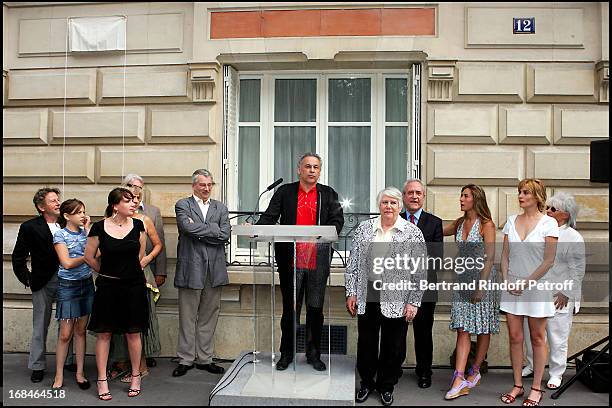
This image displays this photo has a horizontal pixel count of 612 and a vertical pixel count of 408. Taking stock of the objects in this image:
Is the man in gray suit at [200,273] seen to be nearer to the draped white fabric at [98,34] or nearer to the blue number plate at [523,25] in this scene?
the draped white fabric at [98,34]

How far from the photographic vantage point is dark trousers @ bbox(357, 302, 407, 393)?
190 inches

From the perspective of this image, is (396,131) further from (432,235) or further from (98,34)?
(98,34)

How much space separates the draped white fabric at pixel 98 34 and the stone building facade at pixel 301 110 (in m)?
0.08

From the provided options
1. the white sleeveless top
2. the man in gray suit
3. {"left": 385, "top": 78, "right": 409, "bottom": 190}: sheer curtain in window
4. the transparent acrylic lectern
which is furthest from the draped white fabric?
the white sleeveless top

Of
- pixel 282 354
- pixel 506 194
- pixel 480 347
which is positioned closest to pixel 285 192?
pixel 282 354

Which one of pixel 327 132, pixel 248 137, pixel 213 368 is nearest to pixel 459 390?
pixel 213 368

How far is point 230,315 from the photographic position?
20.9 ft

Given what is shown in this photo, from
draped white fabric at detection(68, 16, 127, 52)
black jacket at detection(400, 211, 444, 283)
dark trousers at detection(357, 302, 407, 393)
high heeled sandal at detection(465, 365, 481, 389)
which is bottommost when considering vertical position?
high heeled sandal at detection(465, 365, 481, 389)

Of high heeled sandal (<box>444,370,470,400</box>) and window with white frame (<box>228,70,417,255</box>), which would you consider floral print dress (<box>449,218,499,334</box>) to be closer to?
high heeled sandal (<box>444,370,470,400</box>)

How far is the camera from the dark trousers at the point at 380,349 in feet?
15.8

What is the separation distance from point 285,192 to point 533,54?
3.38m

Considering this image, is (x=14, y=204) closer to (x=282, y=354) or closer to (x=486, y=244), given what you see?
(x=282, y=354)

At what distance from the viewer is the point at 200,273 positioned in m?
5.58

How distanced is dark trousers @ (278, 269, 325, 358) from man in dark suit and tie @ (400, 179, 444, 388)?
1102 mm
